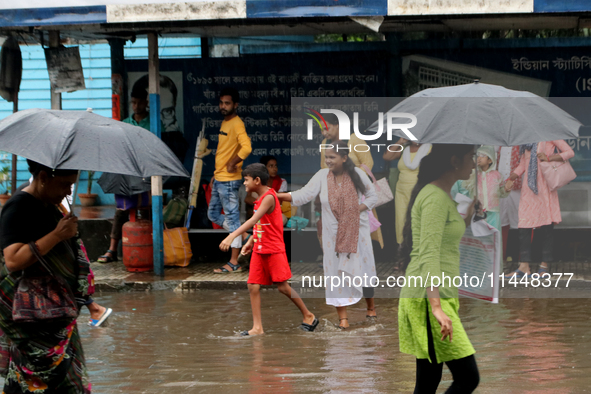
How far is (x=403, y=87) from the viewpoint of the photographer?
10.9 m

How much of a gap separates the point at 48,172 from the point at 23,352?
92cm

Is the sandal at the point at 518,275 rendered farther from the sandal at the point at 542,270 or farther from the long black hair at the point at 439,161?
the long black hair at the point at 439,161

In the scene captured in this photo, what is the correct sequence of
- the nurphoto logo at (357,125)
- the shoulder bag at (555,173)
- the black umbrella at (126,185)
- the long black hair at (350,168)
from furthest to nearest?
the black umbrella at (126,185) → the shoulder bag at (555,173) → the long black hair at (350,168) → the nurphoto logo at (357,125)

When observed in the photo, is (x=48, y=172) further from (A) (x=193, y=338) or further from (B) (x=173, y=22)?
(B) (x=173, y=22)

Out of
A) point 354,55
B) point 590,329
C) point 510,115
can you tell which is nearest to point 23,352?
point 510,115

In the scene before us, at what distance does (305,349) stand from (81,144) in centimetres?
Result: 326

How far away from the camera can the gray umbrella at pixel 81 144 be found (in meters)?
3.52

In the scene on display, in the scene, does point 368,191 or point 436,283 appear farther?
point 368,191

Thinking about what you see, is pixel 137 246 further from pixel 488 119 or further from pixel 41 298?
pixel 488 119

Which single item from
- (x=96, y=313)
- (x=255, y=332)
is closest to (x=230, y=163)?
(x=96, y=313)

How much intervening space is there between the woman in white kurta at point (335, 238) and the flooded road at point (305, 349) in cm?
34

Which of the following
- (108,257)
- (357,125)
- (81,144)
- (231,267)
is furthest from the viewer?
(108,257)

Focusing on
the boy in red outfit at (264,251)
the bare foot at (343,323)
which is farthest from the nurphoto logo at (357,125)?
the bare foot at (343,323)

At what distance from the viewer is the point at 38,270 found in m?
3.71
